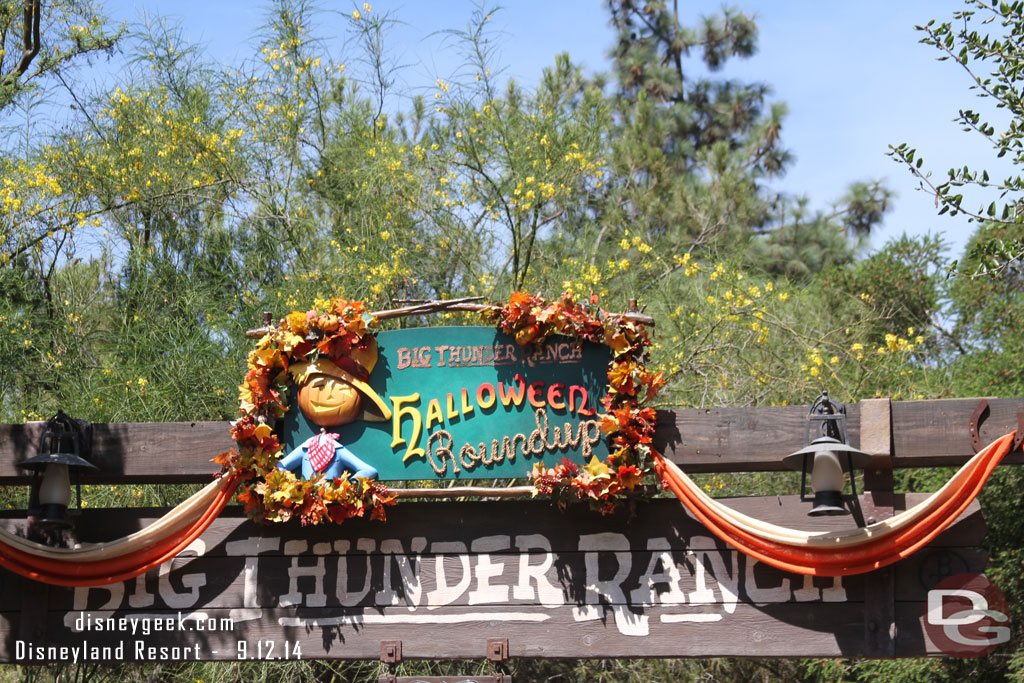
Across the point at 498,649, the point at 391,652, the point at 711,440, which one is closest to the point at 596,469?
the point at 711,440

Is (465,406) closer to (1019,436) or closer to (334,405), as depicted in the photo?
(334,405)

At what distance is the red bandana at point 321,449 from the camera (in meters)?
5.55

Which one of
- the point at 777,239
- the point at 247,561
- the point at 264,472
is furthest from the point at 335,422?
the point at 777,239

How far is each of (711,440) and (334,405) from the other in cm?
193

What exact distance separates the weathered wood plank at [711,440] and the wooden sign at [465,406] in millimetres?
435

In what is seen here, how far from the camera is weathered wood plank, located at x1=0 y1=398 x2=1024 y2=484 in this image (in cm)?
527

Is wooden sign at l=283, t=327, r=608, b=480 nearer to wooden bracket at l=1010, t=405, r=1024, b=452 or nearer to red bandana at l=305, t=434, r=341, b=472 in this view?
red bandana at l=305, t=434, r=341, b=472

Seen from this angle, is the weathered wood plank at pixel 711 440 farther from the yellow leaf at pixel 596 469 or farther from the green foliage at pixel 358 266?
the green foliage at pixel 358 266

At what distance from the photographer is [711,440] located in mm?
5477

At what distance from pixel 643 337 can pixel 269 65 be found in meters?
6.32

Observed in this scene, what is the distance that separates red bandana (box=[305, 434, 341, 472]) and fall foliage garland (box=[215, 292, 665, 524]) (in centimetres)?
8

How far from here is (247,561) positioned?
5.68 meters

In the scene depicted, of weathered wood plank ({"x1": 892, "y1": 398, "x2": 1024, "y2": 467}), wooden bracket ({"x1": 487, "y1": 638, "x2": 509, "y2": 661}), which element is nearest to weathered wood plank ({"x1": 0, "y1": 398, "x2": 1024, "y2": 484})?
weathered wood plank ({"x1": 892, "y1": 398, "x2": 1024, "y2": 467})

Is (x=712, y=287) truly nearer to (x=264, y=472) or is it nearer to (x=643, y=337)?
(x=643, y=337)
